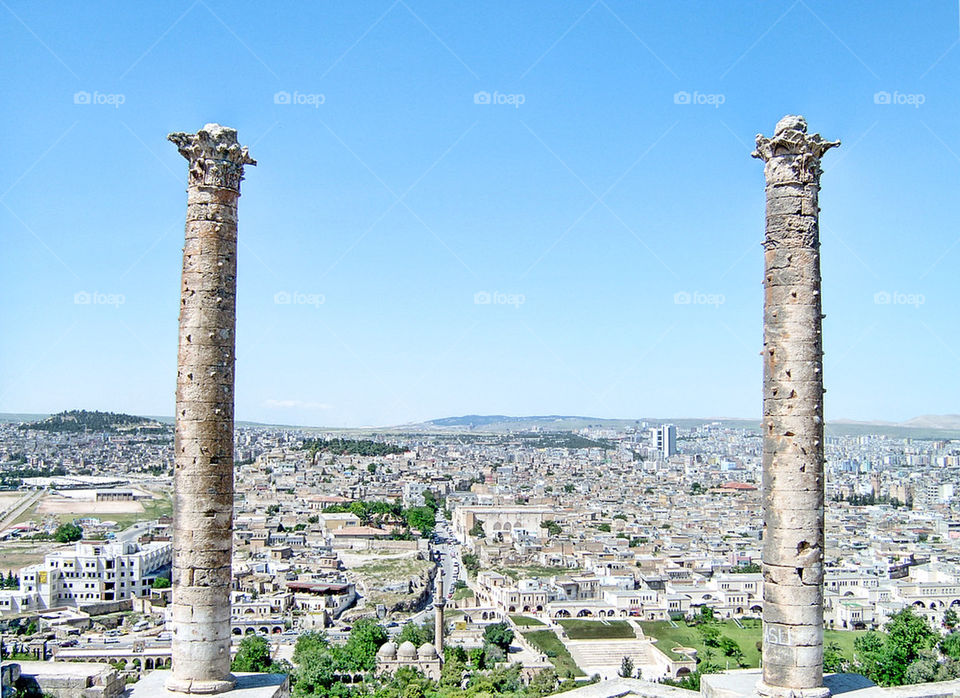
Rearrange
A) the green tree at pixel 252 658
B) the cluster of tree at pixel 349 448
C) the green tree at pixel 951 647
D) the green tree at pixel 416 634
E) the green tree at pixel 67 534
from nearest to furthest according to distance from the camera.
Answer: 1. the green tree at pixel 951 647
2. the green tree at pixel 252 658
3. the green tree at pixel 416 634
4. the green tree at pixel 67 534
5. the cluster of tree at pixel 349 448

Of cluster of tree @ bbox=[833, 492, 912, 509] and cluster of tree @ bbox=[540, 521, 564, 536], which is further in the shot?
cluster of tree @ bbox=[833, 492, 912, 509]

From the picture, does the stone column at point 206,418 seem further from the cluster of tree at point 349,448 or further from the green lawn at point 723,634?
the cluster of tree at point 349,448

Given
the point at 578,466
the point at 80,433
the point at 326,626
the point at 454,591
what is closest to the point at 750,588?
the point at 454,591

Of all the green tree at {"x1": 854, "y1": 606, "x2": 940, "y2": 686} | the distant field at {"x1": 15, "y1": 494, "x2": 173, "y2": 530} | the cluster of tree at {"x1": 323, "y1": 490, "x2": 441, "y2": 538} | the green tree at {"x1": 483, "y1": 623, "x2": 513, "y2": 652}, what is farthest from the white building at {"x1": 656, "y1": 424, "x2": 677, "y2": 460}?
the green tree at {"x1": 854, "y1": 606, "x2": 940, "y2": 686}

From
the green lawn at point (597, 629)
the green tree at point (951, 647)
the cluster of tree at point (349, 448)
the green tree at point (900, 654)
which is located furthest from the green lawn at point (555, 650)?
the cluster of tree at point (349, 448)

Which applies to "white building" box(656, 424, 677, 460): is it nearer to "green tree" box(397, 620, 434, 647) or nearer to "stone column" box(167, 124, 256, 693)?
"green tree" box(397, 620, 434, 647)

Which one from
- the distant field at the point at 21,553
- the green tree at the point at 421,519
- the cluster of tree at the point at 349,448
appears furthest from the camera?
the cluster of tree at the point at 349,448
